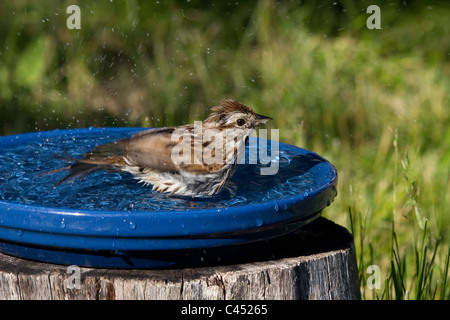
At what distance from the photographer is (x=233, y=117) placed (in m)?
3.75

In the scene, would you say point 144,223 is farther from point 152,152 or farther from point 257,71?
point 257,71

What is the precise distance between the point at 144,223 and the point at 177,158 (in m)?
1.02

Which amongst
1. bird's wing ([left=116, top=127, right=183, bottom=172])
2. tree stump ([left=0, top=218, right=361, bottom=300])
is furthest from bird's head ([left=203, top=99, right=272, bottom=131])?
tree stump ([left=0, top=218, right=361, bottom=300])

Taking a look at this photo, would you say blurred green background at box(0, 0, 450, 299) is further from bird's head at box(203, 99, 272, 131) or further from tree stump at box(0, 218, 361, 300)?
tree stump at box(0, 218, 361, 300)

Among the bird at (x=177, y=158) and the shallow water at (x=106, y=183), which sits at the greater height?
the bird at (x=177, y=158)

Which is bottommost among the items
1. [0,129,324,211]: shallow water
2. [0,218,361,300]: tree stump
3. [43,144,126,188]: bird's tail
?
[0,218,361,300]: tree stump

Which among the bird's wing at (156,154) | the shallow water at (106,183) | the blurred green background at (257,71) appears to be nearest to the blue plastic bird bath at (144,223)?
the shallow water at (106,183)

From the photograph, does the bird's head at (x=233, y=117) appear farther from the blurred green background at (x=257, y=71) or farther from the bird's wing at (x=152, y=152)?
the blurred green background at (x=257, y=71)

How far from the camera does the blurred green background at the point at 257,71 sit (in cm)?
615

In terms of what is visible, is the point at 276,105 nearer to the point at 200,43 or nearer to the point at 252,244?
the point at 200,43

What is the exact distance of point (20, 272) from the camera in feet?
9.20

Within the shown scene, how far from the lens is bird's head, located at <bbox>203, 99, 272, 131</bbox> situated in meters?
3.74

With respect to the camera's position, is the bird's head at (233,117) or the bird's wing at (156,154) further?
the bird's head at (233,117)

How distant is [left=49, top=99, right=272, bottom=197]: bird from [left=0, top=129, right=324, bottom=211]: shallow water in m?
0.07
